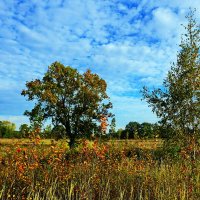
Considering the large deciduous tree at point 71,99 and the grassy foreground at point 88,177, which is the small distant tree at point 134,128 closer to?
the grassy foreground at point 88,177

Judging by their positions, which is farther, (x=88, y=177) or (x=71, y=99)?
(x=71, y=99)

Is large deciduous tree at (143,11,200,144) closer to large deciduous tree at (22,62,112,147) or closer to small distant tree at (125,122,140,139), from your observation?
small distant tree at (125,122,140,139)

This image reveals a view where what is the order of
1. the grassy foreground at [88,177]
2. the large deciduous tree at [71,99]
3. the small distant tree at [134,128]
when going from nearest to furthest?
1. the grassy foreground at [88,177]
2. the small distant tree at [134,128]
3. the large deciduous tree at [71,99]

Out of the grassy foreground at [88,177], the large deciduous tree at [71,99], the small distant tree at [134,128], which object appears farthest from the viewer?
the large deciduous tree at [71,99]

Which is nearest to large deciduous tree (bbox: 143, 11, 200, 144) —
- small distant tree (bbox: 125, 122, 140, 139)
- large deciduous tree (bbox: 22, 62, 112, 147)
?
small distant tree (bbox: 125, 122, 140, 139)

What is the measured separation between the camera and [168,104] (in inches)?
663

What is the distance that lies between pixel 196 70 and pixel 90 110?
72.7 feet

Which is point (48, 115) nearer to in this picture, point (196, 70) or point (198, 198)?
point (196, 70)

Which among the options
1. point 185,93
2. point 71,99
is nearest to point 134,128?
point 185,93

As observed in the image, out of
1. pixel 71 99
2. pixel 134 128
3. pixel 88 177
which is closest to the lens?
pixel 88 177

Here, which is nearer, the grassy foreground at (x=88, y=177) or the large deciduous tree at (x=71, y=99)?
the grassy foreground at (x=88, y=177)

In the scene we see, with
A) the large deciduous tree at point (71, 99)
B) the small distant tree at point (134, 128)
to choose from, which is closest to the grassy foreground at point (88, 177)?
the small distant tree at point (134, 128)

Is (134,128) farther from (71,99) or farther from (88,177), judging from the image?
(71,99)

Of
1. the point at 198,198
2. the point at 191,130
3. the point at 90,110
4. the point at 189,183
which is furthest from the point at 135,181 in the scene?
the point at 90,110
